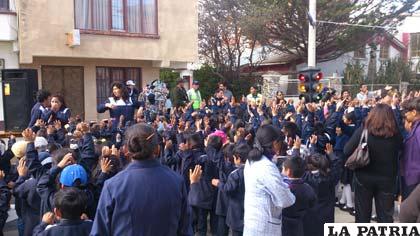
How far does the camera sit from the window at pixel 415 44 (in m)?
39.1

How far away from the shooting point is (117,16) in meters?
17.3

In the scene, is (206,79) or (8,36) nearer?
(8,36)

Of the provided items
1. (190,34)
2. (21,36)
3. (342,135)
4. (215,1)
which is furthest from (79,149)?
(215,1)

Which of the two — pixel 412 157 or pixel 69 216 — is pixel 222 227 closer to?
pixel 412 157

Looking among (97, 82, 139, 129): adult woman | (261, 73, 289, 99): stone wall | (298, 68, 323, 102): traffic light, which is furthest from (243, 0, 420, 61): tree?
(97, 82, 139, 129): adult woman

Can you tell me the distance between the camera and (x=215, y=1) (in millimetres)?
26891

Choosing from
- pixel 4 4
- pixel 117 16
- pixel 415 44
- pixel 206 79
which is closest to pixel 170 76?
pixel 206 79

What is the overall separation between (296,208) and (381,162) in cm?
131

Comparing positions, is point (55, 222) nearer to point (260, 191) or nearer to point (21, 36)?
point (260, 191)

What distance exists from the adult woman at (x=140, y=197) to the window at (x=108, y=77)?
1503 cm

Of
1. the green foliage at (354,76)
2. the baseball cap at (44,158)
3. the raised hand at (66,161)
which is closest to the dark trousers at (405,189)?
the raised hand at (66,161)

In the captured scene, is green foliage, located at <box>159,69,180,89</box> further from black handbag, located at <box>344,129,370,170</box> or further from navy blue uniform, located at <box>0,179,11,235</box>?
navy blue uniform, located at <box>0,179,11,235</box>

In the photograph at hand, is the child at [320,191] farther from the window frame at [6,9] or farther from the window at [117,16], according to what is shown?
the window at [117,16]

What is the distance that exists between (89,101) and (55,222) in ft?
46.2
